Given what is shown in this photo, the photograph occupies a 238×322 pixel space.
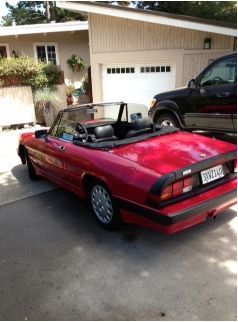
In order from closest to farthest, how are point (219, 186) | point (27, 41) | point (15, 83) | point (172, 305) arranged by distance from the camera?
point (172, 305), point (219, 186), point (15, 83), point (27, 41)

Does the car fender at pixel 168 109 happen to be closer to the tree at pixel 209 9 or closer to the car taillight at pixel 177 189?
the car taillight at pixel 177 189

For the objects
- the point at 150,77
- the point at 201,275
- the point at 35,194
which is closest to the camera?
the point at 201,275

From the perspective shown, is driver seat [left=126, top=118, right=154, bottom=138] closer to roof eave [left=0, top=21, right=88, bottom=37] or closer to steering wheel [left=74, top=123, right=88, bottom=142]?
steering wheel [left=74, top=123, right=88, bottom=142]

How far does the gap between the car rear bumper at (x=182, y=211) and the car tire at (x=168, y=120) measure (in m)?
3.65

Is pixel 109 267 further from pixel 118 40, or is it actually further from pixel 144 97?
pixel 118 40

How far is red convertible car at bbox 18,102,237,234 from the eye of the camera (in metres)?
3.18

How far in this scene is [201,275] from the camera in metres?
3.05

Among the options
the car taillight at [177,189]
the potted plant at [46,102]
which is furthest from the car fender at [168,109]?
the potted plant at [46,102]

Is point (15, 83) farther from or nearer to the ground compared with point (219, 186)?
farther from the ground

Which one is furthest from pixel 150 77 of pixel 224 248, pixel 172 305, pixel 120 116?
pixel 172 305

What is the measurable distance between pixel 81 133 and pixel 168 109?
3190mm

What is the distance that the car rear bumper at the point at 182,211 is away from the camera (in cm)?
310

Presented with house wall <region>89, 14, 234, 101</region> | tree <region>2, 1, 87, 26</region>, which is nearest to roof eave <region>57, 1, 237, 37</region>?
house wall <region>89, 14, 234, 101</region>

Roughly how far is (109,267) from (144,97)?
867cm
